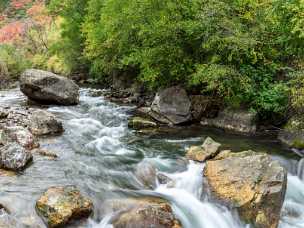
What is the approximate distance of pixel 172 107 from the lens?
14.6 meters

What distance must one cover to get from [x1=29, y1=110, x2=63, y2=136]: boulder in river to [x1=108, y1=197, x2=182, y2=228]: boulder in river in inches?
210

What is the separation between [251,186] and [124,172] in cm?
327

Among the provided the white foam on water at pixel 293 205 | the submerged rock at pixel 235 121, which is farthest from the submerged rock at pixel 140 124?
the white foam on water at pixel 293 205

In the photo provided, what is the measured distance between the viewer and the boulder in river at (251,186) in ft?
26.9

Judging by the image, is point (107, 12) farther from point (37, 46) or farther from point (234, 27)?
point (37, 46)

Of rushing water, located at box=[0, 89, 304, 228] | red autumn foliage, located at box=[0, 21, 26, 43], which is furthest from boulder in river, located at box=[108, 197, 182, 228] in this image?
red autumn foliage, located at box=[0, 21, 26, 43]

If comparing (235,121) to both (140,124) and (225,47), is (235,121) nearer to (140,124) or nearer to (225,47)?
(225,47)

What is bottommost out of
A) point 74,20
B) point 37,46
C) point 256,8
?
point 37,46

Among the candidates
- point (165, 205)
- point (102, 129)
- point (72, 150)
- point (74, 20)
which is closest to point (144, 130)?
point (102, 129)

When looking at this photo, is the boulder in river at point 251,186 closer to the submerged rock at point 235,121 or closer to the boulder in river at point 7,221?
the submerged rock at point 235,121

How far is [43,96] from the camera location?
17547 mm

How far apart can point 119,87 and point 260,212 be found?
46.2 feet

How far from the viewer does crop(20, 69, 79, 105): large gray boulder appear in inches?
687

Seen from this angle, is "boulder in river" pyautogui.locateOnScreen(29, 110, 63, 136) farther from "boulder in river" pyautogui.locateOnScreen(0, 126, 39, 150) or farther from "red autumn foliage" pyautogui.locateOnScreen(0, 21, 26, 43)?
"red autumn foliage" pyautogui.locateOnScreen(0, 21, 26, 43)
